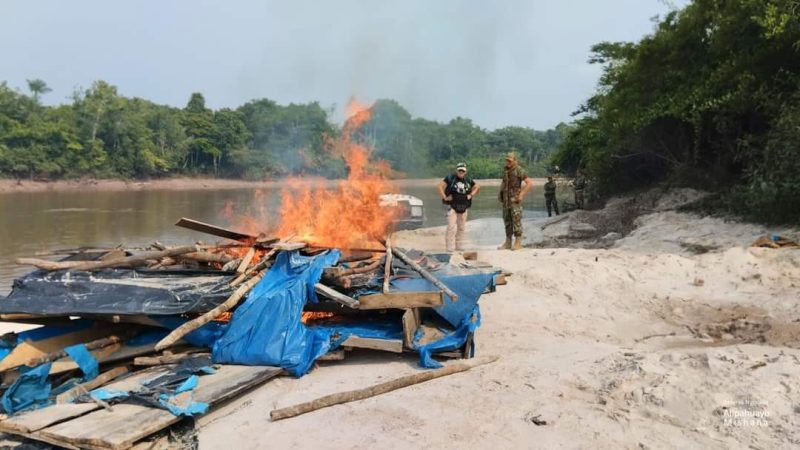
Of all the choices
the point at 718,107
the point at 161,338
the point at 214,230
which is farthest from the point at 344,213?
the point at 718,107

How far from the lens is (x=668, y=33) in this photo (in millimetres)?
14625

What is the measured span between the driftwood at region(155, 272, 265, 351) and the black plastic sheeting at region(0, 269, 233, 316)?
12 centimetres

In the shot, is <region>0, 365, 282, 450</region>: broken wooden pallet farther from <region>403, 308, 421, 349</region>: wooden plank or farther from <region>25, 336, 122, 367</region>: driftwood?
<region>403, 308, 421, 349</region>: wooden plank

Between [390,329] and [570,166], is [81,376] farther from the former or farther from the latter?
[570,166]

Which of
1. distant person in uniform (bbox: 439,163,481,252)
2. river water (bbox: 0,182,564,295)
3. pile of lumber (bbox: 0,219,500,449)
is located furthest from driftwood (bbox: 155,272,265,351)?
river water (bbox: 0,182,564,295)

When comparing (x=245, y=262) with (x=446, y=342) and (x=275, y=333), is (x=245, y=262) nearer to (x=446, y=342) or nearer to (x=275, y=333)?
(x=275, y=333)

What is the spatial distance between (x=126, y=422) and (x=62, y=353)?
1.56m

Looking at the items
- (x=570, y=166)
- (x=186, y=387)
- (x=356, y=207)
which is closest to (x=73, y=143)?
(x=570, y=166)

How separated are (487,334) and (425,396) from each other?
6.48 feet

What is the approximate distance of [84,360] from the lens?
16.6 ft

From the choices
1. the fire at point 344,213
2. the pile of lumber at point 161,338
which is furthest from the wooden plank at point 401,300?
the fire at point 344,213

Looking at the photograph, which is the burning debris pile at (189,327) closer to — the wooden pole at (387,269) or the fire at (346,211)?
the wooden pole at (387,269)

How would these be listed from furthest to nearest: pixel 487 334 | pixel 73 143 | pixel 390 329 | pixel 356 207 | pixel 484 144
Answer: pixel 484 144, pixel 73 143, pixel 356 207, pixel 487 334, pixel 390 329

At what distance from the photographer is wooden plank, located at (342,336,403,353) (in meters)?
5.41
